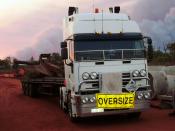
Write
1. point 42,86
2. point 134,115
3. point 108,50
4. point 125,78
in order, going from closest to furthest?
point 125,78, point 108,50, point 134,115, point 42,86

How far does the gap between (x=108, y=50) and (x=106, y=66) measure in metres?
0.58

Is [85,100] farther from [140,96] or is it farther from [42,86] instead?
[42,86]

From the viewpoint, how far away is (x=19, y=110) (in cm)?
2278

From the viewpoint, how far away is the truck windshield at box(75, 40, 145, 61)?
667 inches

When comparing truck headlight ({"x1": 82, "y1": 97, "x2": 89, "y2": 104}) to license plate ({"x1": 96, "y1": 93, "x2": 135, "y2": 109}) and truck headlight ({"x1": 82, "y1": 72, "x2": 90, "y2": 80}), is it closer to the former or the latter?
license plate ({"x1": 96, "y1": 93, "x2": 135, "y2": 109})

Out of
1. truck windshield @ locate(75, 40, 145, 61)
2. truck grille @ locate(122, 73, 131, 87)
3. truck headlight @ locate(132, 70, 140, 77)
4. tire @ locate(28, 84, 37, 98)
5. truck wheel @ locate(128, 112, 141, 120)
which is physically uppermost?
truck windshield @ locate(75, 40, 145, 61)

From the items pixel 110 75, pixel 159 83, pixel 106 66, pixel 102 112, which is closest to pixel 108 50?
pixel 106 66

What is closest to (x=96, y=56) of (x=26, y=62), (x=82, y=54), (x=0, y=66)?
(x=82, y=54)

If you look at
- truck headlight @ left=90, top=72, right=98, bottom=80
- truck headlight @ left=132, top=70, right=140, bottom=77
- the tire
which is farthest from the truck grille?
the tire

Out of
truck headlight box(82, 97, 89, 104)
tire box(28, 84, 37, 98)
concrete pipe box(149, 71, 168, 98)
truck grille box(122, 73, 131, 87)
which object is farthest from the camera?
tire box(28, 84, 37, 98)

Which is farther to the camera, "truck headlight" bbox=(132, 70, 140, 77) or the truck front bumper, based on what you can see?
"truck headlight" bbox=(132, 70, 140, 77)

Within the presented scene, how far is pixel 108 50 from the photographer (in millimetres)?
17078

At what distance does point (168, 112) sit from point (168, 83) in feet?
13.3

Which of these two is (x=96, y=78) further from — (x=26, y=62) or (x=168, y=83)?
(x=26, y=62)
